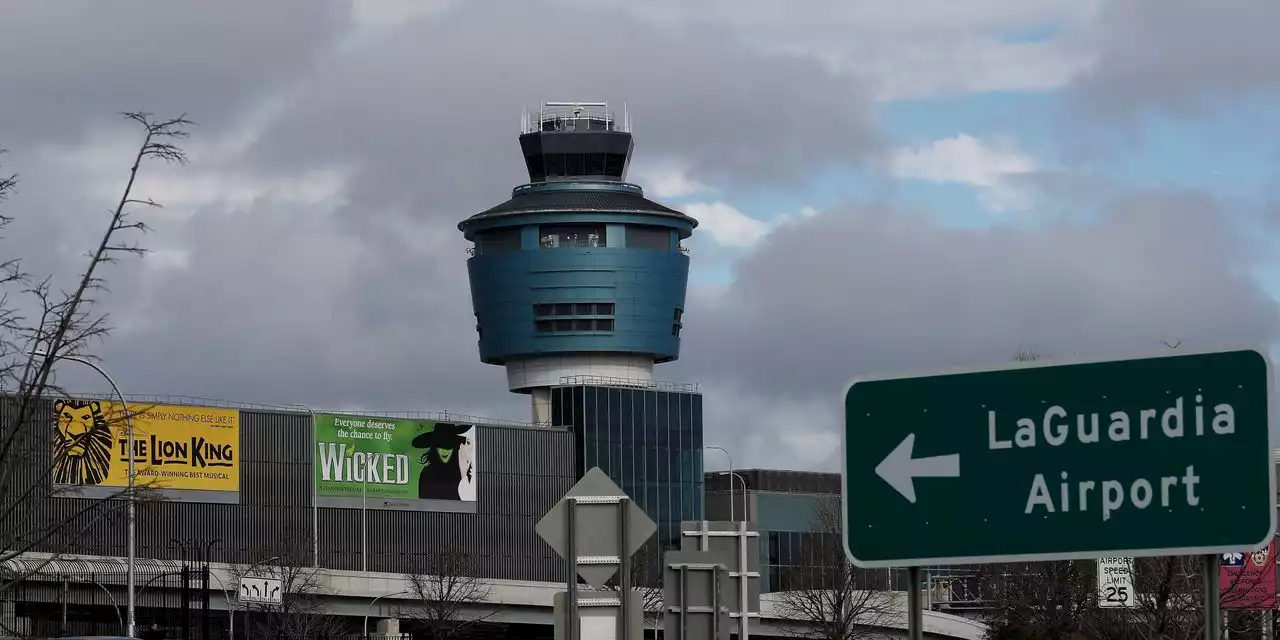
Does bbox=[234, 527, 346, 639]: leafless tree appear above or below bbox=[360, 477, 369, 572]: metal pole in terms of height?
below

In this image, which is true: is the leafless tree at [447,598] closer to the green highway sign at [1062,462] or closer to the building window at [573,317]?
the building window at [573,317]

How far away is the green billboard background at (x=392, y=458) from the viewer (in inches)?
4368

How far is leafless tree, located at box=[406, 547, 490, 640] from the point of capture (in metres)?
93.3

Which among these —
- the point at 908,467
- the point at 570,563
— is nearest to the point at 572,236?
the point at 570,563

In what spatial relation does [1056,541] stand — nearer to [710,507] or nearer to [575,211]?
[575,211]

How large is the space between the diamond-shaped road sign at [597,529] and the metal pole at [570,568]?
13mm

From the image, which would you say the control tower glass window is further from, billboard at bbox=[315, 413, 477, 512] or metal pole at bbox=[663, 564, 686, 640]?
metal pole at bbox=[663, 564, 686, 640]

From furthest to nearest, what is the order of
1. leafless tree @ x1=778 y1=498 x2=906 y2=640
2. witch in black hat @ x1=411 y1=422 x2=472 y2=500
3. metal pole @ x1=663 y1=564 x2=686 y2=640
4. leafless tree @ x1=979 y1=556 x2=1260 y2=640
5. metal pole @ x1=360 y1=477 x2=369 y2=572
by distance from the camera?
1. witch in black hat @ x1=411 y1=422 x2=472 y2=500
2. metal pole @ x1=360 y1=477 x2=369 y2=572
3. leafless tree @ x1=778 y1=498 x2=906 y2=640
4. leafless tree @ x1=979 y1=556 x2=1260 y2=640
5. metal pole @ x1=663 y1=564 x2=686 y2=640

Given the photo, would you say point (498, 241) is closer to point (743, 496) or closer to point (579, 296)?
point (579, 296)

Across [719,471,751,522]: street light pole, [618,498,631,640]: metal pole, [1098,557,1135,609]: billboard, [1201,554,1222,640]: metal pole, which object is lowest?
[1201,554,1222,640]: metal pole

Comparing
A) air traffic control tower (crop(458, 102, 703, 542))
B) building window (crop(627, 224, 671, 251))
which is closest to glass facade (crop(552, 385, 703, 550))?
air traffic control tower (crop(458, 102, 703, 542))

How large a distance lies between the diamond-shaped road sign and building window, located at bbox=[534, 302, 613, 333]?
11644 centimetres

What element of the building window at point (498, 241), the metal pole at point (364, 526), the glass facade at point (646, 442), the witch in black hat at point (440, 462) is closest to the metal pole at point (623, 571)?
the metal pole at point (364, 526)

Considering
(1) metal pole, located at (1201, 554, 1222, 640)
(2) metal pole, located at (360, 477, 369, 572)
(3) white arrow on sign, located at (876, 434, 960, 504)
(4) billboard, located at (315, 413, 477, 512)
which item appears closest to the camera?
(1) metal pole, located at (1201, 554, 1222, 640)
